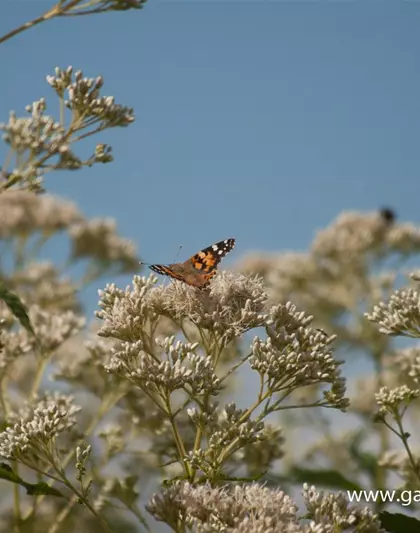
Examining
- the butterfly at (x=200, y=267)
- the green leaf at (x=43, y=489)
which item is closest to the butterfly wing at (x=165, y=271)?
the butterfly at (x=200, y=267)

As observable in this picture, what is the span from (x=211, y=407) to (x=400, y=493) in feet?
4.91

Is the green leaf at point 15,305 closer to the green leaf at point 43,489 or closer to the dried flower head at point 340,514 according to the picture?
the green leaf at point 43,489

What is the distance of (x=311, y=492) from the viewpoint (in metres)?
4.25

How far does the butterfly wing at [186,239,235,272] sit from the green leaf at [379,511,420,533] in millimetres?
1725

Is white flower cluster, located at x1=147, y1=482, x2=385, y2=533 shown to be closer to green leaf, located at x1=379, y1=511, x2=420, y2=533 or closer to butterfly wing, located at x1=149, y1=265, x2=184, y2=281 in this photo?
green leaf, located at x1=379, y1=511, x2=420, y2=533

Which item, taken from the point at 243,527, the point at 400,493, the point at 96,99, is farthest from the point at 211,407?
the point at 96,99

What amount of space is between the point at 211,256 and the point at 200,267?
0.57 ft

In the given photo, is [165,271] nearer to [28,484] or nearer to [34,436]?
[34,436]

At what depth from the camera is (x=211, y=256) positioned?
5.04 m

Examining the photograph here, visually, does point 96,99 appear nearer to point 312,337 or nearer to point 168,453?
point 312,337

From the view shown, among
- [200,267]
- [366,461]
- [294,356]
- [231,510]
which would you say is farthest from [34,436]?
[366,461]

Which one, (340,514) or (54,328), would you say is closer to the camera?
(340,514)

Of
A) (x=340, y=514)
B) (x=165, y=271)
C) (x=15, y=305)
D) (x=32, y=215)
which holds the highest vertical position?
(x=32, y=215)

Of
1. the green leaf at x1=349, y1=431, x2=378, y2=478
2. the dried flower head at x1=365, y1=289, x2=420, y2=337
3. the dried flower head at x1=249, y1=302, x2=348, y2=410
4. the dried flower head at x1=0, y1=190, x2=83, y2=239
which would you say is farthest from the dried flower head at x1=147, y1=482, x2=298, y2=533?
the dried flower head at x1=0, y1=190, x2=83, y2=239
